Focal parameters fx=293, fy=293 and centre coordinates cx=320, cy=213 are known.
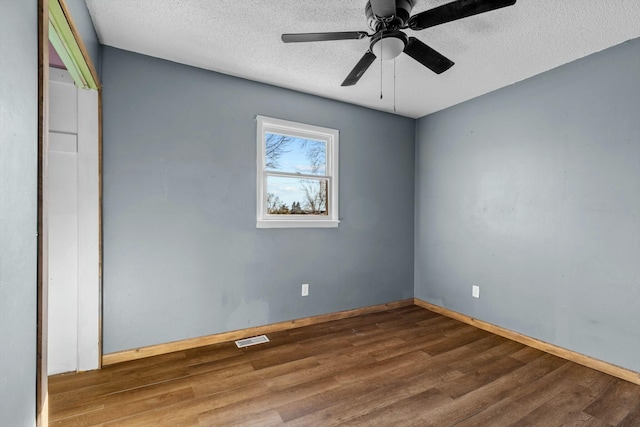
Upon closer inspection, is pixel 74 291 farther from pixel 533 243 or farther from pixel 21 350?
pixel 533 243

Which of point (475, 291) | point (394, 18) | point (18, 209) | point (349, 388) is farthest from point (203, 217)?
point (475, 291)

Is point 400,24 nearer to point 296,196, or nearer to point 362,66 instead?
point 362,66

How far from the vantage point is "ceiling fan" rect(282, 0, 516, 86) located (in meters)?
1.50

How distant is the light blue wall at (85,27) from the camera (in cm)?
166

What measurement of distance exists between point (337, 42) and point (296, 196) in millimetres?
1572

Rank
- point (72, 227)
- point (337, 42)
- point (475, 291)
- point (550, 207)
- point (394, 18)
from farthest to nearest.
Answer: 1. point (475, 291)
2. point (550, 207)
3. point (337, 42)
4. point (72, 227)
5. point (394, 18)

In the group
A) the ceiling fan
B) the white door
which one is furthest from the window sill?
the ceiling fan

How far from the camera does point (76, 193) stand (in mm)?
2197

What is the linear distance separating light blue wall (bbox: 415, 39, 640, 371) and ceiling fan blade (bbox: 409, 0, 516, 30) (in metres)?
1.71

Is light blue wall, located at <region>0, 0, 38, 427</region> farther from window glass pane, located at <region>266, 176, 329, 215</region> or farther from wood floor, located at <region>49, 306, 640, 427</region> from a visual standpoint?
window glass pane, located at <region>266, 176, 329, 215</region>

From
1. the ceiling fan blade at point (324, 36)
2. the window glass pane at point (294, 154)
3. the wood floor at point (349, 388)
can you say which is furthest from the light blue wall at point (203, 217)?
the ceiling fan blade at point (324, 36)

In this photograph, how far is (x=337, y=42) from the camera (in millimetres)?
2316

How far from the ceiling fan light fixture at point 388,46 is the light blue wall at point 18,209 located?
5.26 feet

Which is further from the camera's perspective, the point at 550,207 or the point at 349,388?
the point at 550,207
